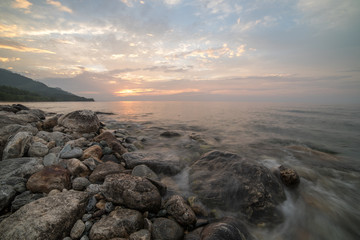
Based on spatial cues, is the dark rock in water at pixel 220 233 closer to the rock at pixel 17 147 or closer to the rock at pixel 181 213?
the rock at pixel 181 213

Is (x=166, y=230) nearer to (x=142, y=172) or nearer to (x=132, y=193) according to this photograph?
(x=132, y=193)

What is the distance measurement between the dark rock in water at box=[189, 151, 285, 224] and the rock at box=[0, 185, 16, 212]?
448 centimetres

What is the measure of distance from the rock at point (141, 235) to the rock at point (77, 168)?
2647mm

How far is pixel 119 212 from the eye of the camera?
10.2ft

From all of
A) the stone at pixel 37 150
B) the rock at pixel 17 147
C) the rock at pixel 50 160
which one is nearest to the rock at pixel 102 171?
the rock at pixel 50 160

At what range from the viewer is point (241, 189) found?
4430 millimetres

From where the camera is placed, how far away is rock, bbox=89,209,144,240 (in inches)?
105

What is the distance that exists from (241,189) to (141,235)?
122 inches

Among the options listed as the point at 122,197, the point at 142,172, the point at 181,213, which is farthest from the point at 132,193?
the point at 142,172

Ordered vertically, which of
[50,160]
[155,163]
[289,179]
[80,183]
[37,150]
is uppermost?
[37,150]

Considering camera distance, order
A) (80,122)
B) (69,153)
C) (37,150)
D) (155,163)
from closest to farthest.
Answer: (37,150) < (69,153) < (155,163) < (80,122)

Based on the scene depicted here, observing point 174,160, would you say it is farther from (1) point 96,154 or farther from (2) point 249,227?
(2) point 249,227

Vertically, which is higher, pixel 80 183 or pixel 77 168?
pixel 77 168

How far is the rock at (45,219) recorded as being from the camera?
2387 mm
